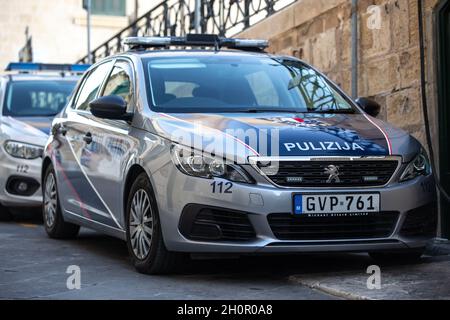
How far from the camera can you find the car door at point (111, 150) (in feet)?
24.8

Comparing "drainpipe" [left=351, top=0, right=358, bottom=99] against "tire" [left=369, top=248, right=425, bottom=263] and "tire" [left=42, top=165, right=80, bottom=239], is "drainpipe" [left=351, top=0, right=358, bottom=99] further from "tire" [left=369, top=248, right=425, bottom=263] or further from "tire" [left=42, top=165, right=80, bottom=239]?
"tire" [left=369, top=248, right=425, bottom=263]

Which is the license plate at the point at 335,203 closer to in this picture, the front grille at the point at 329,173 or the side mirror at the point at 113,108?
the front grille at the point at 329,173

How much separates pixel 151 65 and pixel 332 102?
1.39m

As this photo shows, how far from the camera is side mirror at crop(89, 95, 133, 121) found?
7.58 metres

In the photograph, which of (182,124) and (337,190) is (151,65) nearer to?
(182,124)

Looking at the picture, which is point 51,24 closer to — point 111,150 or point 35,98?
point 35,98

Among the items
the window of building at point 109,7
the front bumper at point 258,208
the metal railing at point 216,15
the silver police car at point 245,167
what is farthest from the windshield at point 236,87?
the window of building at point 109,7

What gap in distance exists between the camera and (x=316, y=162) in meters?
6.57

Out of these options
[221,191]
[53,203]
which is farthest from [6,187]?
[221,191]

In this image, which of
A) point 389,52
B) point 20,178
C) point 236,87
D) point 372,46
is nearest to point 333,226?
point 236,87

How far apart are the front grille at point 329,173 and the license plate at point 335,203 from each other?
0.08 meters

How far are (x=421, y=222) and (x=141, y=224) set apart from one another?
6.11 ft

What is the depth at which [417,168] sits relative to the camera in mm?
7008
